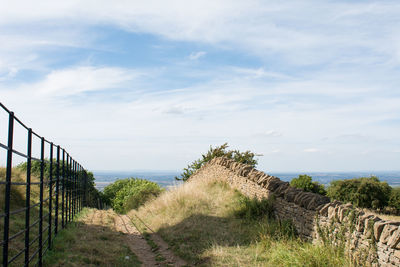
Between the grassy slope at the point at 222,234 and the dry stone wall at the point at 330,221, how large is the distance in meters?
0.37

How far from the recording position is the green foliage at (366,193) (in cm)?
2175

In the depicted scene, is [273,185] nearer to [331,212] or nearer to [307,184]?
[331,212]

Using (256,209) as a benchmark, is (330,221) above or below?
above

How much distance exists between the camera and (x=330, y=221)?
8398 mm

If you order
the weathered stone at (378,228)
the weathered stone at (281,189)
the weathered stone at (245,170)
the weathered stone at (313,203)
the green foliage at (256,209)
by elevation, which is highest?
the weathered stone at (245,170)

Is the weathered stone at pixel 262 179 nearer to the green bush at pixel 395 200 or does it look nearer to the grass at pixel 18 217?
the grass at pixel 18 217

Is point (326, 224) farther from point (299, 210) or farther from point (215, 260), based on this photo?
point (215, 260)

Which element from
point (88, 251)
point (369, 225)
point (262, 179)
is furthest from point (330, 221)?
point (88, 251)

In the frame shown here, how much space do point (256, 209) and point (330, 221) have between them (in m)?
3.60

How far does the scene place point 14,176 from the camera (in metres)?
14.4

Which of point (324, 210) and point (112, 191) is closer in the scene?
point (324, 210)

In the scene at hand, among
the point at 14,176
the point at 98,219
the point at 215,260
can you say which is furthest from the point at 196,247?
the point at 14,176

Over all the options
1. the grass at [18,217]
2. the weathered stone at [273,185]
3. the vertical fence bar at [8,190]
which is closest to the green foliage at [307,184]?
the weathered stone at [273,185]

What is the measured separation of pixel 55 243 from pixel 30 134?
3804 mm
